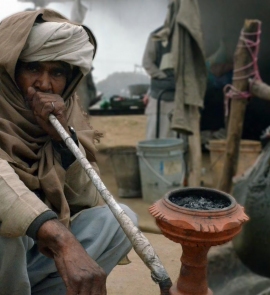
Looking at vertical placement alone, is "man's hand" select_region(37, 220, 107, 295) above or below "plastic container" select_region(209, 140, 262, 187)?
above

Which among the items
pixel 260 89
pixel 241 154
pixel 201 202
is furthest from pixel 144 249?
pixel 241 154

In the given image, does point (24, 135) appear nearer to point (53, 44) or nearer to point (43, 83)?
point (43, 83)

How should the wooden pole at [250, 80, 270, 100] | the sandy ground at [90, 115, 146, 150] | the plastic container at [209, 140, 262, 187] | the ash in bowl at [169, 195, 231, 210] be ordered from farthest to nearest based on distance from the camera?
the sandy ground at [90, 115, 146, 150], the plastic container at [209, 140, 262, 187], the wooden pole at [250, 80, 270, 100], the ash in bowl at [169, 195, 231, 210]

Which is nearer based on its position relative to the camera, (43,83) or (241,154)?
(43,83)

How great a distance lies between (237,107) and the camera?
371 centimetres

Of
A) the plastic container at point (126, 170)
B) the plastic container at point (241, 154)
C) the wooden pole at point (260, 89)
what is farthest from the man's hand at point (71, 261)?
the plastic container at point (241, 154)

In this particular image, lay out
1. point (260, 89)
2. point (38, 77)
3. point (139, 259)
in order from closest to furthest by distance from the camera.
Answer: point (38, 77) → point (139, 259) → point (260, 89)

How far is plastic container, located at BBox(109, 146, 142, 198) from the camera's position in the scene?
5129 millimetres

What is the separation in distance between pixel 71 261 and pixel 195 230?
40 cm

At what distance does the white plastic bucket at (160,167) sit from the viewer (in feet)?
15.7

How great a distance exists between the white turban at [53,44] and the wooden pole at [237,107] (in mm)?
1843

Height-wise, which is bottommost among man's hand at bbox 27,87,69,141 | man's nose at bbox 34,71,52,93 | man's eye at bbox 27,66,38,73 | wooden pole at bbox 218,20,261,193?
wooden pole at bbox 218,20,261,193

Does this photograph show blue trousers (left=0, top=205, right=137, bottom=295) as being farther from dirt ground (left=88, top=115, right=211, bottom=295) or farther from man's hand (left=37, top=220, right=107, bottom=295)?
dirt ground (left=88, top=115, right=211, bottom=295)

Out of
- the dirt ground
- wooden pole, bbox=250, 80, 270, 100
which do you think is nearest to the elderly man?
the dirt ground
